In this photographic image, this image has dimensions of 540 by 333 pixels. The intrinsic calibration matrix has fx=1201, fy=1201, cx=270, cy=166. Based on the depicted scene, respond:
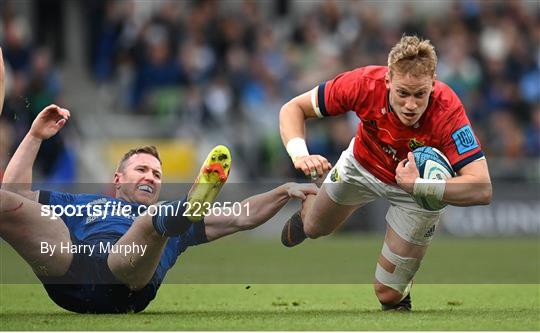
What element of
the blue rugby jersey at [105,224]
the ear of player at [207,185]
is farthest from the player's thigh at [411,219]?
the ear of player at [207,185]

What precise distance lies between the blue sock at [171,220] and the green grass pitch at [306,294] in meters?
0.60

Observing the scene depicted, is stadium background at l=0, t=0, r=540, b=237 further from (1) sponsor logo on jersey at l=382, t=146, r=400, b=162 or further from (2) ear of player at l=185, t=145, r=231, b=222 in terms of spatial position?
(2) ear of player at l=185, t=145, r=231, b=222

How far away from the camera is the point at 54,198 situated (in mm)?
8602

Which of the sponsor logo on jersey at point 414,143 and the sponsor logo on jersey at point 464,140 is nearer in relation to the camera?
the sponsor logo on jersey at point 464,140

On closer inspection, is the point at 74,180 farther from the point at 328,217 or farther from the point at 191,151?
the point at 328,217

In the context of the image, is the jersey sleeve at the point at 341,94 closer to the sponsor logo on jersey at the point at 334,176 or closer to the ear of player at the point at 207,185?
the sponsor logo on jersey at the point at 334,176

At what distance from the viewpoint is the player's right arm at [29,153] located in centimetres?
852

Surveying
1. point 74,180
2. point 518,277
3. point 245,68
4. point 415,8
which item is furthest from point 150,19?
point 518,277

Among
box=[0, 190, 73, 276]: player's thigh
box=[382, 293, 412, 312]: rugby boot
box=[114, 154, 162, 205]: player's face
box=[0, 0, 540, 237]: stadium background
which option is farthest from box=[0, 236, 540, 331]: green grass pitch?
box=[0, 0, 540, 237]: stadium background

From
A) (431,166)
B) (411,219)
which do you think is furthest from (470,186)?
(411,219)

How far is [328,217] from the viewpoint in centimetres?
955

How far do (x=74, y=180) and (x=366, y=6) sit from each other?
802 cm

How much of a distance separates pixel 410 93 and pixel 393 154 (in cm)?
78

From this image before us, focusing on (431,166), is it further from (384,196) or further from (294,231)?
(294,231)
